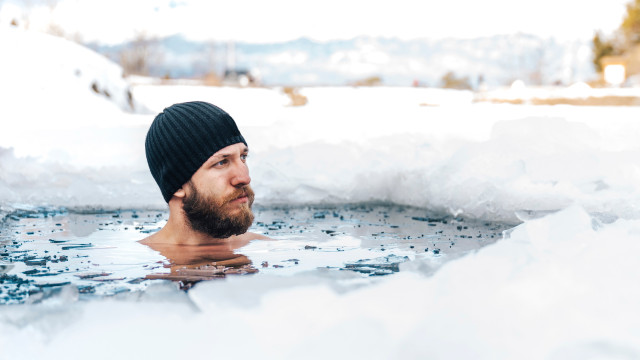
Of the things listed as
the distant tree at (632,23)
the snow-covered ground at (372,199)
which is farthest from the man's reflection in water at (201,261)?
the distant tree at (632,23)

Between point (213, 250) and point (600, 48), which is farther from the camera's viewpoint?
point (600, 48)

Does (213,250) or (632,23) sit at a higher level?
(632,23)

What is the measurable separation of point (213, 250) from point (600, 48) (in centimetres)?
5449

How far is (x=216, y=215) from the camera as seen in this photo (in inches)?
170

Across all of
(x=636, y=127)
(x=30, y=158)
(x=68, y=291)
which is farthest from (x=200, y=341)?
(x=636, y=127)

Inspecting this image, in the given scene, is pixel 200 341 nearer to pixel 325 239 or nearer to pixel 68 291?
pixel 68 291

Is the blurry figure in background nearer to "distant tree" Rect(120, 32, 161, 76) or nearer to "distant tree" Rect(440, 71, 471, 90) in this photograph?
"distant tree" Rect(120, 32, 161, 76)

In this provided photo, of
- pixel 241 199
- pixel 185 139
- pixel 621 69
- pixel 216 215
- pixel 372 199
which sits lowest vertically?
pixel 621 69

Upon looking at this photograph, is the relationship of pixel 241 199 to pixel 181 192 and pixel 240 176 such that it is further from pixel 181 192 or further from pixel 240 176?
pixel 181 192

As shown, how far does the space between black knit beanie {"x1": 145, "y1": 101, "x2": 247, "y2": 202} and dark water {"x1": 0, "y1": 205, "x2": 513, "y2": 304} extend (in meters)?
0.47

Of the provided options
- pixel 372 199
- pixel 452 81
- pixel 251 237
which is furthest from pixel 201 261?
pixel 452 81

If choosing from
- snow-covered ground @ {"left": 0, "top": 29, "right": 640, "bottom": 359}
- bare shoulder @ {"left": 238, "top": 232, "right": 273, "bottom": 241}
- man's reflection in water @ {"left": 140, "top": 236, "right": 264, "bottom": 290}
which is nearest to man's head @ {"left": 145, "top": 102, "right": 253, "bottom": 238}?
man's reflection in water @ {"left": 140, "top": 236, "right": 264, "bottom": 290}

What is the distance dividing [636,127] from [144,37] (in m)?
52.9

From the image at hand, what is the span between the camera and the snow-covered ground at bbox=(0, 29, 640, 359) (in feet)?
7.47
